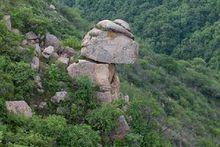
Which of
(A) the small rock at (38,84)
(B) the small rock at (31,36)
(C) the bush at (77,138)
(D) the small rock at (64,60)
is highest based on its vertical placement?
(B) the small rock at (31,36)

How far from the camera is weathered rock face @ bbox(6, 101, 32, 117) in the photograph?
18.4 meters

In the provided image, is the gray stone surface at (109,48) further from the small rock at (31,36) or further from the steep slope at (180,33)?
the steep slope at (180,33)

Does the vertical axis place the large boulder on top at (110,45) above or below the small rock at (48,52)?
above

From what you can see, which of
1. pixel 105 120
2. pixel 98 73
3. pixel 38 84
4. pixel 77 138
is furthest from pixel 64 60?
pixel 77 138

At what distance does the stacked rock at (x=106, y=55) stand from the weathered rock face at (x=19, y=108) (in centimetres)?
307

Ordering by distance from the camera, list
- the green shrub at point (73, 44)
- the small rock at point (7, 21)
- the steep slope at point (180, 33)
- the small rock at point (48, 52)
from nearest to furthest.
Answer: the small rock at point (48, 52), the small rock at point (7, 21), the green shrub at point (73, 44), the steep slope at point (180, 33)

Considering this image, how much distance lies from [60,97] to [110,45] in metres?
3.31

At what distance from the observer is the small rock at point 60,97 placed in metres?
20.2

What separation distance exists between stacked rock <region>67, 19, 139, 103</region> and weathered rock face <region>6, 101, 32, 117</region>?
3.07 meters

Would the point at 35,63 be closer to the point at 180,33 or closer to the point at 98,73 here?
the point at 98,73

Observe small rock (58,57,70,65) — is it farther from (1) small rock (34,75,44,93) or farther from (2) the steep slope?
(2) the steep slope

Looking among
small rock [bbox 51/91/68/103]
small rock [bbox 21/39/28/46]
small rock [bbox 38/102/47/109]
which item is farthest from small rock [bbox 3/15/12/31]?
small rock [bbox 38/102/47/109]

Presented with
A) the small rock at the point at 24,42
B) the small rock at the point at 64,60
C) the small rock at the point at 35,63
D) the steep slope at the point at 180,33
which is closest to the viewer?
the small rock at the point at 35,63

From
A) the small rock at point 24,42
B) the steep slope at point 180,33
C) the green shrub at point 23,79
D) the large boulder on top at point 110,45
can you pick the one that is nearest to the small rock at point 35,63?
the green shrub at point 23,79
